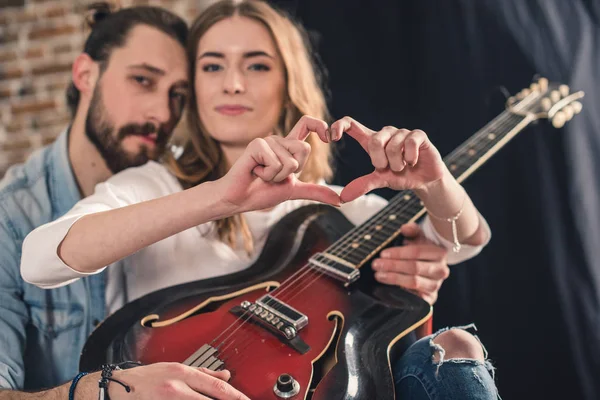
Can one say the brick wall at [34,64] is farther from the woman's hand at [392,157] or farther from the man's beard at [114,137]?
the woman's hand at [392,157]

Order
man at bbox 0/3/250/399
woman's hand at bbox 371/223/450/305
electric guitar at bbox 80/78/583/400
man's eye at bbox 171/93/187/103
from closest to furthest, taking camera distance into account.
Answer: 1. electric guitar at bbox 80/78/583/400
2. woman's hand at bbox 371/223/450/305
3. man at bbox 0/3/250/399
4. man's eye at bbox 171/93/187/103

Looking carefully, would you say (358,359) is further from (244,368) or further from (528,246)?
(528,246)

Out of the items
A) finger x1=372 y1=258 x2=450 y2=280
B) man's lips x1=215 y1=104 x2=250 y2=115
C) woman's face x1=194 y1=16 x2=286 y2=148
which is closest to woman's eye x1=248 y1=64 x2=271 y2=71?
woman's face x1=194 y1=16 x2=286 y2=148

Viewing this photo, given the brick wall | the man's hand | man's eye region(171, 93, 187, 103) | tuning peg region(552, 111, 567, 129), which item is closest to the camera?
the man's hand

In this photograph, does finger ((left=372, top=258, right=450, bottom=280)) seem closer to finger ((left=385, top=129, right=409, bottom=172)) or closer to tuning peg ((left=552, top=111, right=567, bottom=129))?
finger ((left=385, top=129, right=409, bottom=172))

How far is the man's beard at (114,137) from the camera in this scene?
4.89ft

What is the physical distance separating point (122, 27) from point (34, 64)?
1.37 ft

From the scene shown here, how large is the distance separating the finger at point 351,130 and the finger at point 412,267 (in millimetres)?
332

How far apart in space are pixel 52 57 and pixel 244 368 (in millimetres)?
1363

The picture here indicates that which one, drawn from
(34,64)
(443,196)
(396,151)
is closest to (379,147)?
(396,151)

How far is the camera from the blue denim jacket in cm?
123

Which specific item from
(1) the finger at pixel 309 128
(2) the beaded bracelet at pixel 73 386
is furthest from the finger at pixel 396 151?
(2) the beaded bracelet at pixel 73 386

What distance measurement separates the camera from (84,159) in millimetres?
1470

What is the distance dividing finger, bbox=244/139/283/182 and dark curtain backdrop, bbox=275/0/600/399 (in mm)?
695
